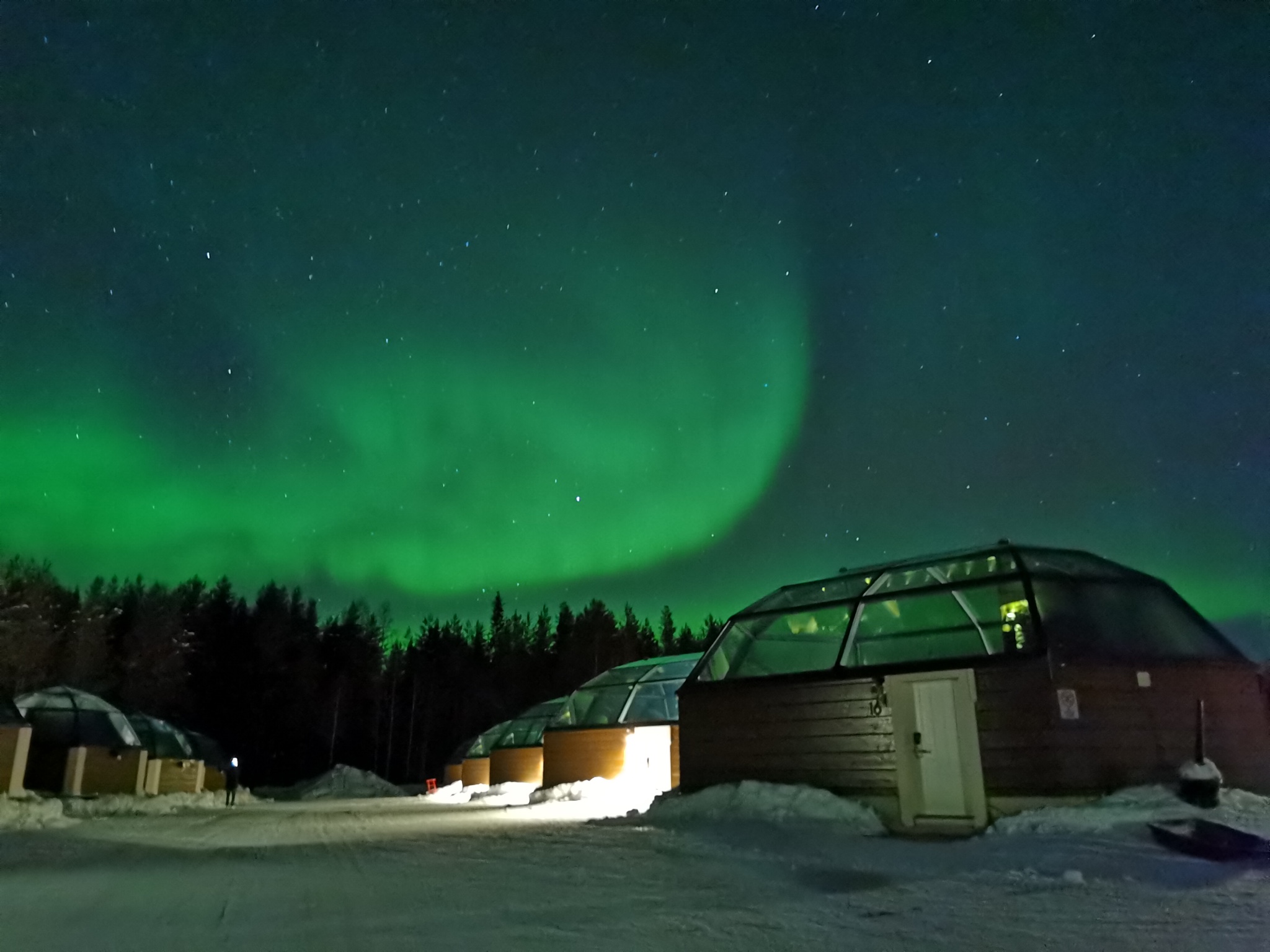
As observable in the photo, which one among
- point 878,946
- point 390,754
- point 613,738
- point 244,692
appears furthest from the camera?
point 390,754

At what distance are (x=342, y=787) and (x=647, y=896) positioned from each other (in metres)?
50.8

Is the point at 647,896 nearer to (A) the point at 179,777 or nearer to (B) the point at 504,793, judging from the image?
(B) the point at 504,793

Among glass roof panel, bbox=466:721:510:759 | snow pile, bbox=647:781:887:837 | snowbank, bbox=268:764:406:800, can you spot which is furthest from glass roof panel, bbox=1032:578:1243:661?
snowbank, bbox=268:764:406:800

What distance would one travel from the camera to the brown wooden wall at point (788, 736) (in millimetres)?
12406

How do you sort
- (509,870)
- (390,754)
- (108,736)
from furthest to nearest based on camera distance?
(390,754)
(108,736)
(509,870)

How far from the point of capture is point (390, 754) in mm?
69000

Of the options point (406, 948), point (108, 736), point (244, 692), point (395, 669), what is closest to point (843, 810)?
point (406, 948)

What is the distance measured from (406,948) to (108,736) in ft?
109

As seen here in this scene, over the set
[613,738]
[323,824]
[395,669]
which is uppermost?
[395,669]

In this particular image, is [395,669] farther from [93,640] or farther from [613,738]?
[613,738]

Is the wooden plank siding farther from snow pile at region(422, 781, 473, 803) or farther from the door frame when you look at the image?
snow pile at region(422, 781, 473, 803)

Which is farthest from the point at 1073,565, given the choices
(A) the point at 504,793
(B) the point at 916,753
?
(A) the point at 504,793

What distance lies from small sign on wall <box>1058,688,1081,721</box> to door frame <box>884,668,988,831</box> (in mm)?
1011

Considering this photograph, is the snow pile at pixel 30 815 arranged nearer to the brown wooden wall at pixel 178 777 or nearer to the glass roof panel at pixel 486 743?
the brown wooden wall at pixel 178 777
